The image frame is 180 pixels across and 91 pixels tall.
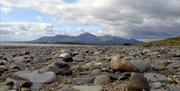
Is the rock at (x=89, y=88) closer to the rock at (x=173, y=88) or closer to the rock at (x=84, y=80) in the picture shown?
the rock at (x=84, y=80)

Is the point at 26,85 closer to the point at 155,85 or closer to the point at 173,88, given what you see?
the point at 155,85

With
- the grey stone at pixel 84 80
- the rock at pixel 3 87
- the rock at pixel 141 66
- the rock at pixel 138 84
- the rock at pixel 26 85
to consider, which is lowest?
the rock at pixel 3 87

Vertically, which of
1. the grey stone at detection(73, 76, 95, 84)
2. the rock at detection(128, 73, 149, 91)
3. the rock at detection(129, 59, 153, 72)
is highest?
the rock at detection(129, 59, 153, 72)

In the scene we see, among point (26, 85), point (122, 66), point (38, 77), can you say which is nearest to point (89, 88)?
point (26, 85)

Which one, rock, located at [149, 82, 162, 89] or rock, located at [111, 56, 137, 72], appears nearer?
rock, located at [149, 82, 162, 89]

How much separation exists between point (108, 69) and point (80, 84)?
2.52m

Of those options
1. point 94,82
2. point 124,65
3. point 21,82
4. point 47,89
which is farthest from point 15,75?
point 124,65

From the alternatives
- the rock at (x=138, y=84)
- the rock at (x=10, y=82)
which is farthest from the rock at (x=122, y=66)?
the rock at (x=10, y=82)

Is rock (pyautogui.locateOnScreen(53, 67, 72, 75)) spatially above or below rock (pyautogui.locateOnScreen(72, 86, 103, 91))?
above

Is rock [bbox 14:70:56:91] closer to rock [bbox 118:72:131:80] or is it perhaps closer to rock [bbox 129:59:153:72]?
rock [bbox 118:72:131:80]

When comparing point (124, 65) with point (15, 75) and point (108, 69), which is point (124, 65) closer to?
point (108, 69)

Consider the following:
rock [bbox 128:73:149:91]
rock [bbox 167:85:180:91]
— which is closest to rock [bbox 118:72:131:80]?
rock [bbox 128:73:149:91]

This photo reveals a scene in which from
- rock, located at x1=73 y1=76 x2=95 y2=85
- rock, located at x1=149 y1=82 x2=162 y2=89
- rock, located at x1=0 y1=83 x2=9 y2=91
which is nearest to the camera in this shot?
rock, located at x1=149 y1=82 x2=162 y2=89

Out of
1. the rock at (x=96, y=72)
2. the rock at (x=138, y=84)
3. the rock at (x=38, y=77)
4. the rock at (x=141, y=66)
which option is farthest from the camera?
the rock at (x=96, y=72)
